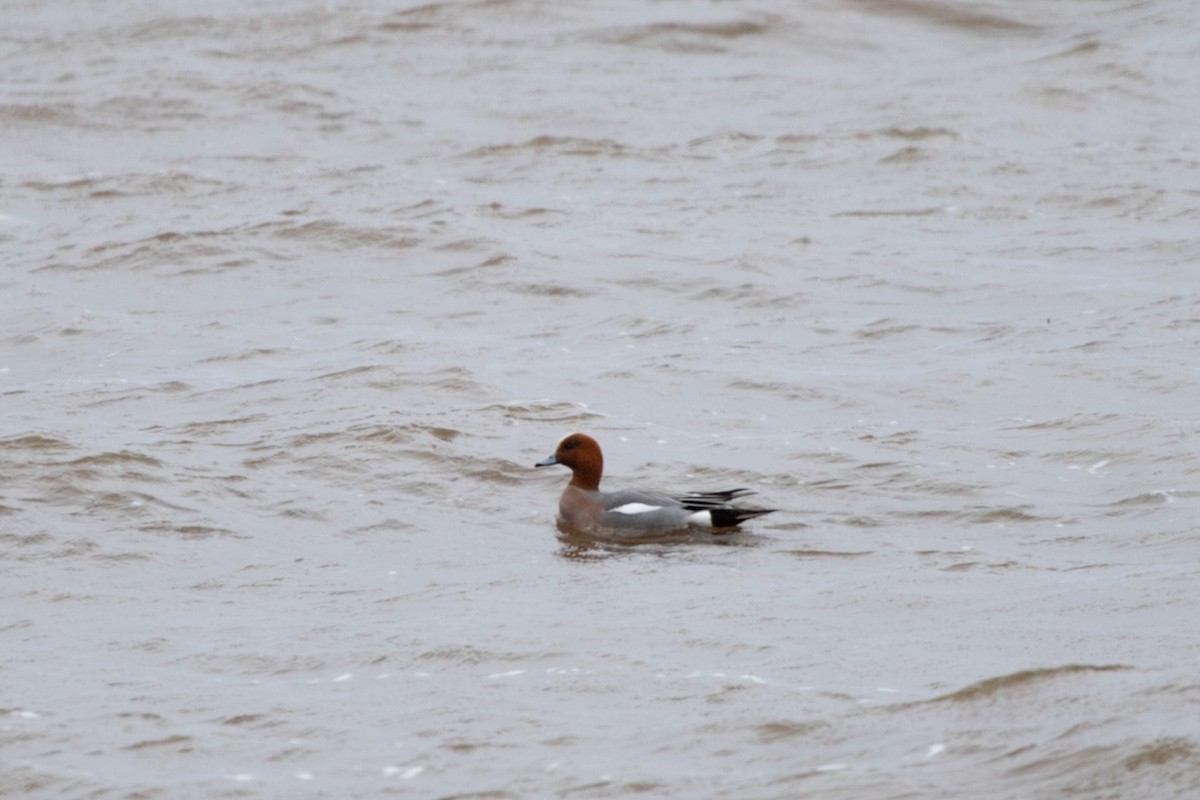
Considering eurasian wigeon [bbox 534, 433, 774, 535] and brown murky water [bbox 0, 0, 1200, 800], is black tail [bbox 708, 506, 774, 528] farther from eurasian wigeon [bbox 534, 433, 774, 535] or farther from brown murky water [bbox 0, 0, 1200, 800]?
brown murky water [bbox 0, 0, 1200, 800]

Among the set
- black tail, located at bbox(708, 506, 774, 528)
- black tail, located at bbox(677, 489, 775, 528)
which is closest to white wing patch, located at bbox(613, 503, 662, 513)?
black tail, located at bbox(677, 489, 775, 528)

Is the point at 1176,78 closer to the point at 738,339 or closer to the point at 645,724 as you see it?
the point at 738,339

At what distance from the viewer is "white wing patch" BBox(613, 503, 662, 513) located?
10320 millimetres

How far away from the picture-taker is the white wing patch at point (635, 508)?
33.9 feet

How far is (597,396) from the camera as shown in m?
13.0

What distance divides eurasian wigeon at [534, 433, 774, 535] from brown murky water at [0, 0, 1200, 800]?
0.18 metres

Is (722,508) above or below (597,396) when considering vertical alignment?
above

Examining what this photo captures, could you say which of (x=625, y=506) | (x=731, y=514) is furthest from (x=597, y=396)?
(x=731, y=514)

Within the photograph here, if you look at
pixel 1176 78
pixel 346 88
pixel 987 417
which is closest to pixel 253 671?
pixel 987 417

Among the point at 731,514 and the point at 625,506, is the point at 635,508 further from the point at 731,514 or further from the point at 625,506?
the point at 731,514

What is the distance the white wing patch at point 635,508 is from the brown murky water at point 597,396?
226 mm

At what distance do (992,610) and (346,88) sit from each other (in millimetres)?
16047

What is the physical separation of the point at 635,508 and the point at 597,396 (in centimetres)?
271

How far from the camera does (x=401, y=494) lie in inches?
435
